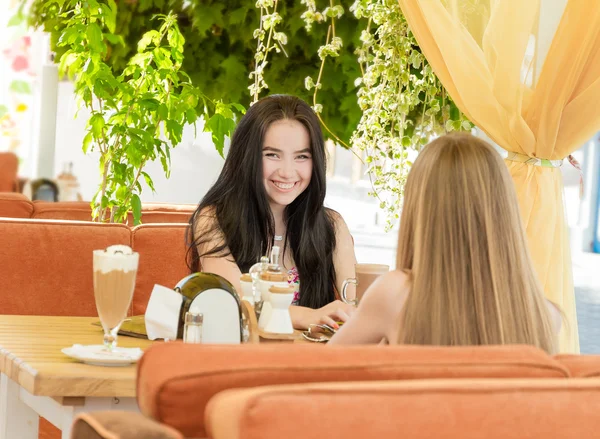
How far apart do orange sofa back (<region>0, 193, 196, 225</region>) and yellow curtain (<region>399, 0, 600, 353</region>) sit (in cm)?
160

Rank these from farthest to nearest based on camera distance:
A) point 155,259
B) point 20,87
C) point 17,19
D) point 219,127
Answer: point 20,87 < point 17,19 < point 219,127 < point 155,259

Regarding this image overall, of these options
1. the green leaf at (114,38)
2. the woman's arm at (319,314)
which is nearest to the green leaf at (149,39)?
the green leaf at (114,38)

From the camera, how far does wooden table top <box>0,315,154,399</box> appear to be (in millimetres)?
1453

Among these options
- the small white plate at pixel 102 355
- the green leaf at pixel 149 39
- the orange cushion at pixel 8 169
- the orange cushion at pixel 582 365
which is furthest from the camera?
the orange cushion at pixel 8 169

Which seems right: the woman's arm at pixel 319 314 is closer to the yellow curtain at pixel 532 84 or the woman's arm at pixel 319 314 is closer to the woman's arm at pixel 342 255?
the woman's arm at pixel 342 255

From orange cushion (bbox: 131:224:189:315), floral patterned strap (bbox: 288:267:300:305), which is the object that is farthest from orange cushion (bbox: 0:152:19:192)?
floral patterned strap (bbox: 288:267:300:305)

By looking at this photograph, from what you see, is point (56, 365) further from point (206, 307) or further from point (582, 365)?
point (582, 365)

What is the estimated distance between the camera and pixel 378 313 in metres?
1.50

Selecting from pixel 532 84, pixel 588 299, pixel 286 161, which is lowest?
pixel 588 299

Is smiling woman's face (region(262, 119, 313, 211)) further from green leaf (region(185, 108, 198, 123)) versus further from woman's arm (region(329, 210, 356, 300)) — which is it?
green leaf (region(185, 108, 198, 123))

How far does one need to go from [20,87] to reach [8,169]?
1.68 ft

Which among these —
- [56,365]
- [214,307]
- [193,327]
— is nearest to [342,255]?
[214,307]

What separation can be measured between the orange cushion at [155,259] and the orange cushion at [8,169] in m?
2.22

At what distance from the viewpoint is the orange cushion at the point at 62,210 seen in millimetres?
3661
